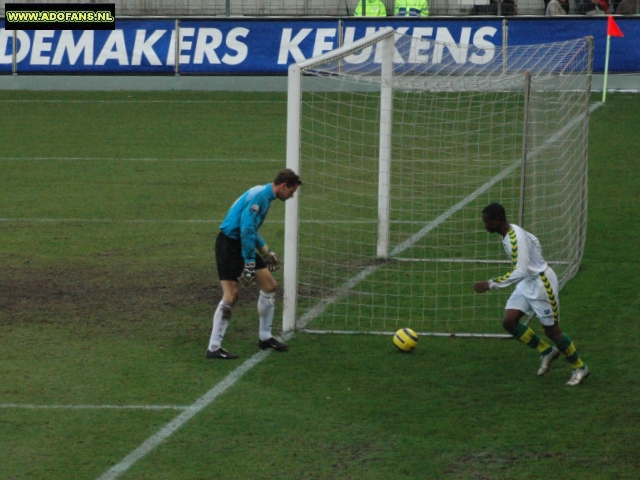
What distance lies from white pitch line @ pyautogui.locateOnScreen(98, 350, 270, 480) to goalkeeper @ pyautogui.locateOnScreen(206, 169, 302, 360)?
283 millimetres

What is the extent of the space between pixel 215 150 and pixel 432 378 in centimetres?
1328

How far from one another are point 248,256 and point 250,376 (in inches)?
41.3

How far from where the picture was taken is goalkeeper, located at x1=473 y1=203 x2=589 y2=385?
8.74 m

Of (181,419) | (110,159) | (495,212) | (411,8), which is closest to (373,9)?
(411,8)

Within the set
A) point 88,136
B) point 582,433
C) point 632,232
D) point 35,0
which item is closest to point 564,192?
point 632,232

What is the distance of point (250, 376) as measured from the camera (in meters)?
9.11

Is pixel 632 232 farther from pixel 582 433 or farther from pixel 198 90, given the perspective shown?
pixel 198 90

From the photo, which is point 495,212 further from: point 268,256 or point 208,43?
point 208,43

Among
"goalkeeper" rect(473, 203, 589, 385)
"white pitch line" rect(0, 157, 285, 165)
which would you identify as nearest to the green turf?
"goalkeeper" rect(473, 203, 589, 385)

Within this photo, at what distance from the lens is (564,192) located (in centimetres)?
1296

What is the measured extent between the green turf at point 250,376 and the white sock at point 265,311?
0.70ft

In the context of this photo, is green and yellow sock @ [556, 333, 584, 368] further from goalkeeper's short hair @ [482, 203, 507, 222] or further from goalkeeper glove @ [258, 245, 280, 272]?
goalkeeper glove @ [258, 245, 280, 272]

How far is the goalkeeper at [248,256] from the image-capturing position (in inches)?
363


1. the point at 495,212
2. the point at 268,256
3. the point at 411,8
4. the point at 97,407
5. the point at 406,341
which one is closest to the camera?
the point at 97,407
